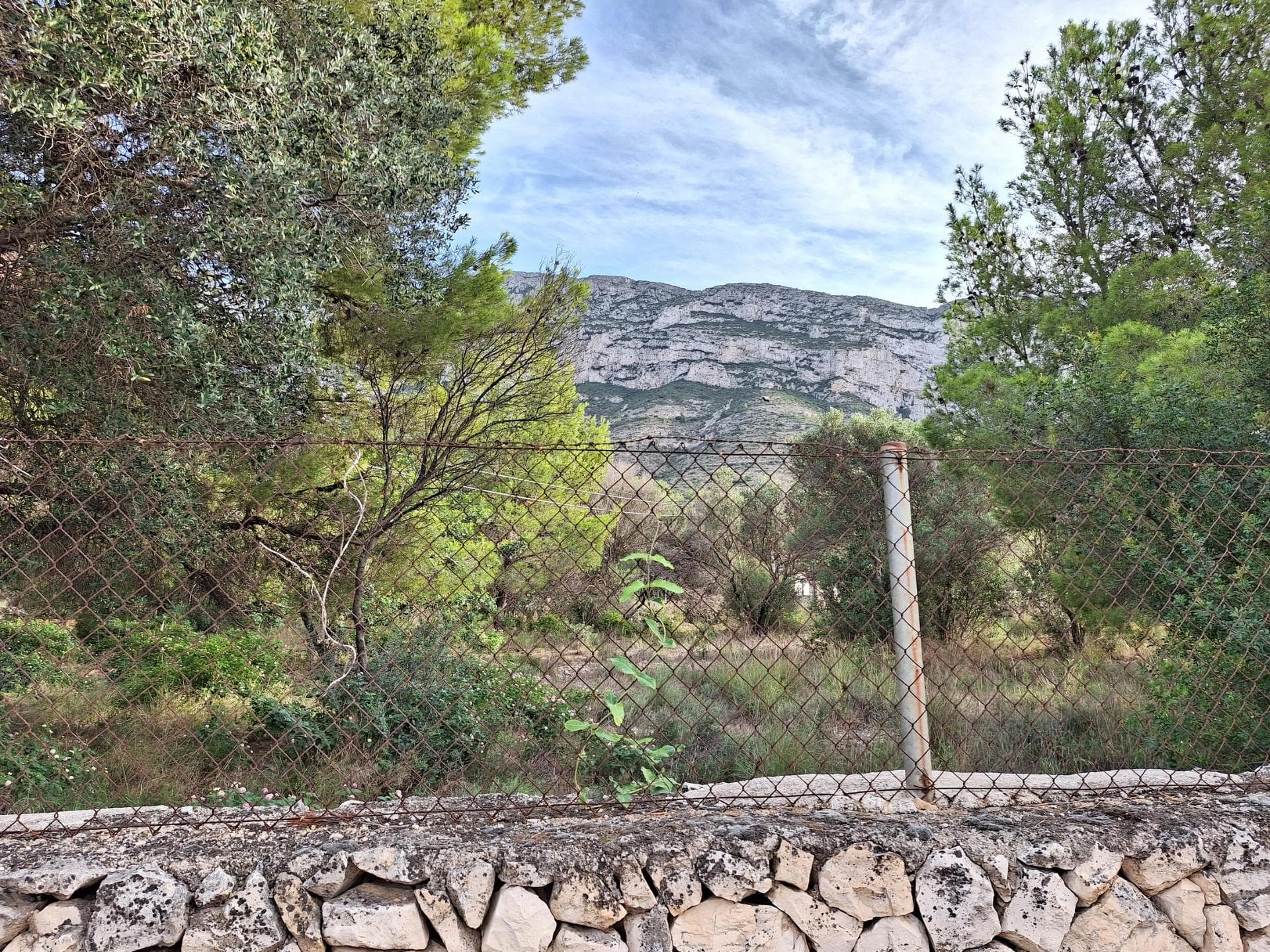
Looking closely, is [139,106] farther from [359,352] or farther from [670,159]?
[670,159]

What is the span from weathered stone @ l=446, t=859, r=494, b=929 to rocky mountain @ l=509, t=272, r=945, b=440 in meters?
30.4

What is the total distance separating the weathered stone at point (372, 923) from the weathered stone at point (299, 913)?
2 cm

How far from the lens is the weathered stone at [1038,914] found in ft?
5.94

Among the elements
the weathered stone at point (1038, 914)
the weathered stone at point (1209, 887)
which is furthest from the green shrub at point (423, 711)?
the weathered stone at point (1209, 887)

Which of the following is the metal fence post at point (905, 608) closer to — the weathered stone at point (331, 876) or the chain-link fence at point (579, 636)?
the chain-link fence at point (579, 636)

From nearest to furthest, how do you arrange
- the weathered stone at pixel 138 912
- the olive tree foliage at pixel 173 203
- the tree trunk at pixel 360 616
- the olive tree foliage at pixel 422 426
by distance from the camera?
1. the weathered stone at pixel 138 912
2. the olive tree foliage at pixel 173 203
3. the tree trunk at pixel 360 616
4. the olive tree foliage at pixel 422 426

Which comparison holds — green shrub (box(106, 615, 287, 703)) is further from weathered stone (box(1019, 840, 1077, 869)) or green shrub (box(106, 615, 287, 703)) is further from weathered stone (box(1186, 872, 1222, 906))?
weathered stone (box(1186, 872, 1222, 906))

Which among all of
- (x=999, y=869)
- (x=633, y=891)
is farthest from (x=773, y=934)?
(x=999, y=869)

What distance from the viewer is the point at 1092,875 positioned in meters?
1.85

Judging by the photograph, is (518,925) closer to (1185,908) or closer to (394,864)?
(394,864)

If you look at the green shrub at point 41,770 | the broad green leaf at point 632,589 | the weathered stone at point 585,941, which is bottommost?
the green shrub at point 41,770

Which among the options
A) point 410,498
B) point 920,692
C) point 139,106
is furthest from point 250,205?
point 920,692

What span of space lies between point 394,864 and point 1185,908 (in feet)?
6.74

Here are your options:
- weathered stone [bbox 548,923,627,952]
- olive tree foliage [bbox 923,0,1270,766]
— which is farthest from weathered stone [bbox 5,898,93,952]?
olive tree foliage [bbox 923,0,1270,766]
